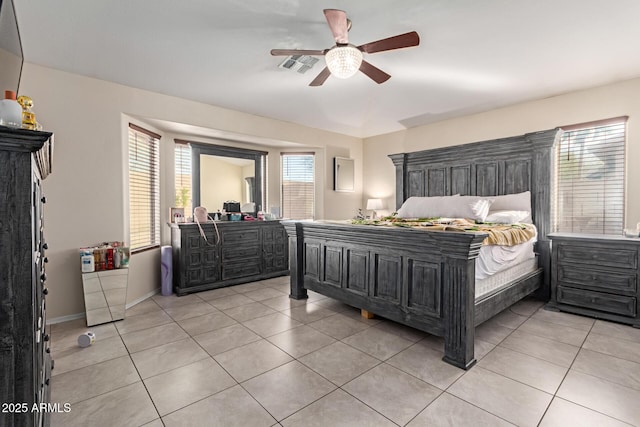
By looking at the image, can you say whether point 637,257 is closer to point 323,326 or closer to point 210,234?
point 323,326

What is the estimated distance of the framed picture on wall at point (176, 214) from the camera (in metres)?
4.32

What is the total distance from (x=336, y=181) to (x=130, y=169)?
3449 mm

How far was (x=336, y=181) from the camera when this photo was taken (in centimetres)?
591

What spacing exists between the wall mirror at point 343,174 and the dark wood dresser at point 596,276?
345cm

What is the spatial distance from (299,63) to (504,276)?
2936mm

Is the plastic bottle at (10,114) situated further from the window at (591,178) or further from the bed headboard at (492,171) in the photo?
the window at (591,178)

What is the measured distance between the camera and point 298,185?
5797mm

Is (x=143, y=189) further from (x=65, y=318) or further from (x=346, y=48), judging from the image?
(x=346, y=48)

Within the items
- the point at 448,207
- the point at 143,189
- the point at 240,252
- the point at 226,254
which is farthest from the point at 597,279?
the point at 143,189

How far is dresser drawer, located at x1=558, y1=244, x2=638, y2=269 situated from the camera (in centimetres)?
300

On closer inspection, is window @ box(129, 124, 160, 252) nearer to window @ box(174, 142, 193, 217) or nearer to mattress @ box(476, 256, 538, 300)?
window @ box(174, 142, 193, 217)

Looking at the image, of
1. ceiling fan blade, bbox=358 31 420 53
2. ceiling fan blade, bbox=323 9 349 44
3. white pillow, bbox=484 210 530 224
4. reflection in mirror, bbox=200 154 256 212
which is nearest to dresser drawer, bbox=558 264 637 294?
white pillow, bbox=484 210 530 224

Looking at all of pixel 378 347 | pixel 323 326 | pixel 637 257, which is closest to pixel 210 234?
pixel 323 326

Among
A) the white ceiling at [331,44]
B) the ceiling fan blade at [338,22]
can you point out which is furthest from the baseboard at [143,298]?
the ceiling fan blade at [338,22]
